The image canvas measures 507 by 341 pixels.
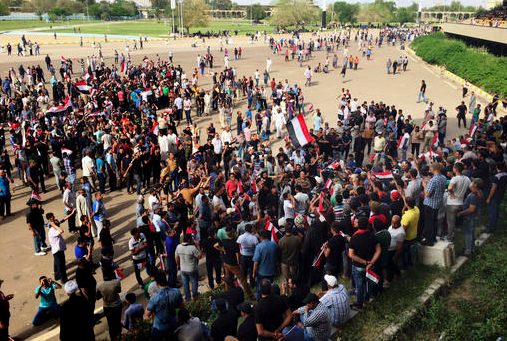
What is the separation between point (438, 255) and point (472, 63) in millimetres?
33245

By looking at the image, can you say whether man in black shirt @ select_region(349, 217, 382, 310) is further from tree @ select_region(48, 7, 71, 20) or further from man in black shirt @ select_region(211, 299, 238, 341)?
tree @ select_region(48, 7, 71, 20)

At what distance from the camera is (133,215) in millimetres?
12094

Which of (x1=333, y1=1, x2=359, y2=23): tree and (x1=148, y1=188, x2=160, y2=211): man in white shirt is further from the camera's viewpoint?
(x1=333, y1=1, x2=359, y2=23): tree

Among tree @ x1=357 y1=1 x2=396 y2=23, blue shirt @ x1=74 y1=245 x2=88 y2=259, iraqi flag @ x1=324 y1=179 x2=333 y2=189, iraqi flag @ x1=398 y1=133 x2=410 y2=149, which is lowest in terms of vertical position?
blue shirt @ x1=74 y1=245 x2=88 y2=259

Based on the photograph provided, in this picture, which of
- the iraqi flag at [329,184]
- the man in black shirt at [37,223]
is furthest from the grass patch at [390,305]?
the man in black shirt at [37,223]

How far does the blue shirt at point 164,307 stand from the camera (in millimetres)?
5922

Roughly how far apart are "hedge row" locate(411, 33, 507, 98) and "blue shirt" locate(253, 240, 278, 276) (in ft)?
87.1

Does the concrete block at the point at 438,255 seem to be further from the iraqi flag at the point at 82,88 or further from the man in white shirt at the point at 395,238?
the iraqi flag at the point at 82,88

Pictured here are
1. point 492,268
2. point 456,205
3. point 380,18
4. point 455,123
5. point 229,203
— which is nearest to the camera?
point 492,268

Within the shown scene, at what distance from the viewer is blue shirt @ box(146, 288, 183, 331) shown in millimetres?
5922

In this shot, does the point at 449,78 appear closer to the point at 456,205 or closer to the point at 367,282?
the point at 456,205

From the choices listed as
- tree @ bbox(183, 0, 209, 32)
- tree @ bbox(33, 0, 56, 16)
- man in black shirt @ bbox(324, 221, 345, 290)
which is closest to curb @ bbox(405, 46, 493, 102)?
man in black shirt @ bbox(324, 221, 345, 290)

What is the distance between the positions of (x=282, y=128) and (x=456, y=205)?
1147 cm

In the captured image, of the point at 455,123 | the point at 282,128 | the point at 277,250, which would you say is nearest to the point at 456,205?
the point at 277,250
